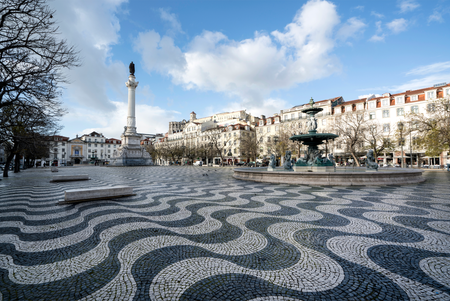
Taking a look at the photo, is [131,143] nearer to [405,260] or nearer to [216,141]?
[216,141]

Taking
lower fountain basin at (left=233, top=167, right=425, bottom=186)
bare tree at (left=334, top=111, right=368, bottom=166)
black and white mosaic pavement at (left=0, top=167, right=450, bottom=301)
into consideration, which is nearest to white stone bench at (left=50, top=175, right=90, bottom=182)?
black and white mosaic pavement at (left=0, top=167, right=450, bottom=301)

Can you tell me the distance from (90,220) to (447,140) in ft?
102

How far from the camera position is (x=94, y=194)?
762 centimetres

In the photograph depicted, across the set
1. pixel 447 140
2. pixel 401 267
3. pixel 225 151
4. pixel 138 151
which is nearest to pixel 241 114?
pixel 225 151

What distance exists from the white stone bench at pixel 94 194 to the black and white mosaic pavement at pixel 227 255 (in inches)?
49.3

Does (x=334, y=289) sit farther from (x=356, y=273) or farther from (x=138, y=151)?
(x=138, y=151)

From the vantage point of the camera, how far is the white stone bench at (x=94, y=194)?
7.19 meters

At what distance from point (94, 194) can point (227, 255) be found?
652cm

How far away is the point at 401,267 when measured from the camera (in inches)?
111

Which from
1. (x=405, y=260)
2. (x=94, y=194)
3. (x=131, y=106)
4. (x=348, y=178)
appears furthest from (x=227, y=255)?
(x=131, y=106)

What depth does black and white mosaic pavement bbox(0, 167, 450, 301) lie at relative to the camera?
2.36 m

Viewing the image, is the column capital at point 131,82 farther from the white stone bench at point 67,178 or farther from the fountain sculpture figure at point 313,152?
the fountain sculpture figure at point 313,152

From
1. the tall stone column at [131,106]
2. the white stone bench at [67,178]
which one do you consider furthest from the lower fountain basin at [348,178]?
the tall stone column at [131,106]

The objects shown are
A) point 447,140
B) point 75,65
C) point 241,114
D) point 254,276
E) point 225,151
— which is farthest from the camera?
point 241,114
